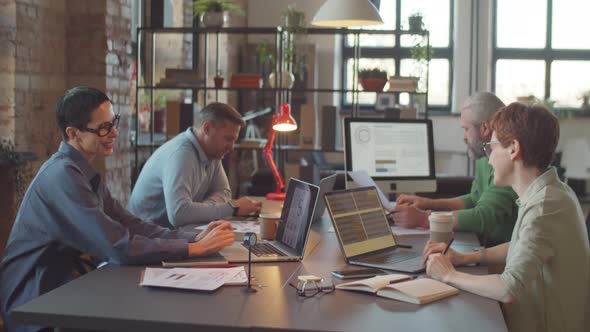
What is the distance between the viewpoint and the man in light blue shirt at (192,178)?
3555mm

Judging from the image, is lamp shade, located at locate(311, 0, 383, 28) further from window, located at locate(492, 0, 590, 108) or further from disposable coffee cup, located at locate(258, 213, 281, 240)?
window, located at locate(492, 0, 590, 108)

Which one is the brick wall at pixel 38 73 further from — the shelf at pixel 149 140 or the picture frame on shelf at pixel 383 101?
the picture frame on shelf at pixel 383 101

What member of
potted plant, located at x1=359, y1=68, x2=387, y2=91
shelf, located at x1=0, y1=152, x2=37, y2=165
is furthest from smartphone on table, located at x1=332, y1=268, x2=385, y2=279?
potted plant, located at x1=359, y1=68, x2=387, y2=91

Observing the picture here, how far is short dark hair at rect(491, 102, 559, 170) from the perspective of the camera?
2281 millimetres

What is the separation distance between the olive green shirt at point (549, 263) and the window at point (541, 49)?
26.5 ft

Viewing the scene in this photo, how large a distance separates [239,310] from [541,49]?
8888mm

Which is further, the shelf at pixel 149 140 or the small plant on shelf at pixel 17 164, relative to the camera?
the shelf at pixel 149 140

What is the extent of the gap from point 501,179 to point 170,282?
1.04 meters

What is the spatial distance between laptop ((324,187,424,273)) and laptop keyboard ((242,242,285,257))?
0.24 metres

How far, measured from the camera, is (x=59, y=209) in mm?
2547

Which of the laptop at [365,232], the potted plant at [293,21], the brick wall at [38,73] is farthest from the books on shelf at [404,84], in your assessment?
the laptop at [365,232]

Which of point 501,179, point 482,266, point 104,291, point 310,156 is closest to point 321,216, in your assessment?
point 482,266

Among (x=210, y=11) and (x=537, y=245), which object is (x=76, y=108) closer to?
(x=537, y=245)

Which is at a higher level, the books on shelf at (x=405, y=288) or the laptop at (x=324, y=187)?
the laptop at (x=324, y=187)
